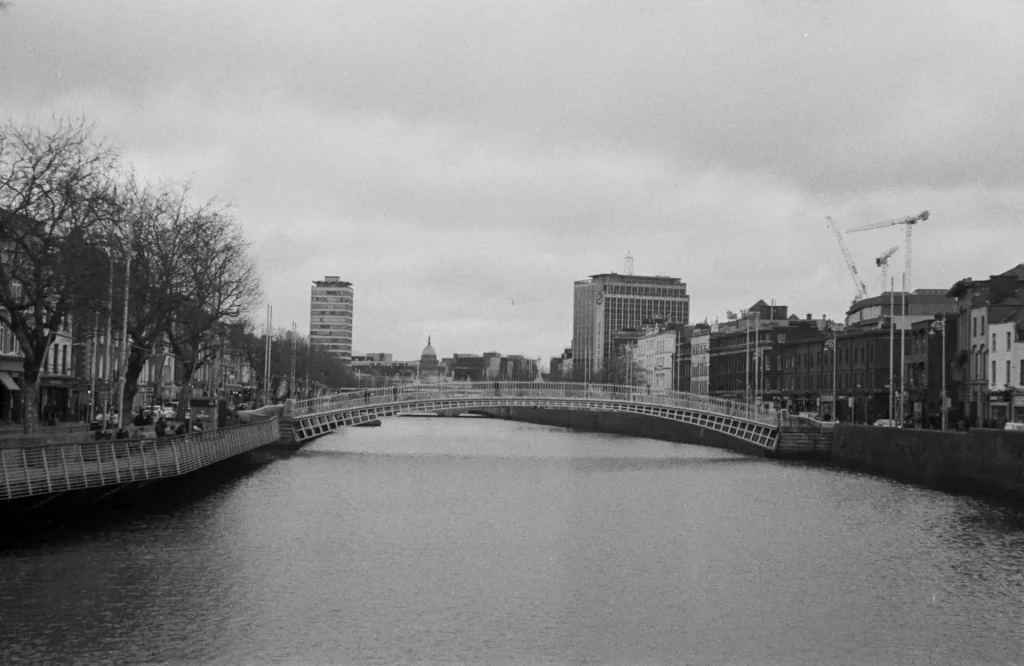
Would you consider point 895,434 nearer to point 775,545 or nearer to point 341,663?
point 775,545

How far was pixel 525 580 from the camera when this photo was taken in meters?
29.0

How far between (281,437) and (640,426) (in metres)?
47.6

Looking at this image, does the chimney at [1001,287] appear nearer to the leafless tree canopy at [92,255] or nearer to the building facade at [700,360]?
the leafless tree canopy at [92,255]

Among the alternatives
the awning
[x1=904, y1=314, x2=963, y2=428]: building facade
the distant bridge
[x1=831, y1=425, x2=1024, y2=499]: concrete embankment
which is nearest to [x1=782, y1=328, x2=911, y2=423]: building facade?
[x1=904, y1=314, x2=963, y2=428]: building facade

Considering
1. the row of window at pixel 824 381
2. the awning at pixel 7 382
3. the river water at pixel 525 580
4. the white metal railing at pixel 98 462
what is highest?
the row of window at pixel 824 381

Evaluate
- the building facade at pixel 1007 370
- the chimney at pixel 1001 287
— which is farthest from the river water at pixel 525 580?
the chimney at pixel 1001 287

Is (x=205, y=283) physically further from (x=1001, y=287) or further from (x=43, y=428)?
(x=1001, y=287)

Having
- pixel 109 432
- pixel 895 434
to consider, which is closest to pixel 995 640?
pixel 109 432

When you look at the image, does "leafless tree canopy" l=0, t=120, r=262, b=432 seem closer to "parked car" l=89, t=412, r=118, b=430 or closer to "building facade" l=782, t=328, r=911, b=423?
"parked car" l=89, t=412, r=118, b=430

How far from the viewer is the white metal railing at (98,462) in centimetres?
2905

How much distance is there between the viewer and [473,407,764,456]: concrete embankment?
3687 inches

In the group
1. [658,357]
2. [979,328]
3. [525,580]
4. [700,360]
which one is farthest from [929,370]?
[658,357]

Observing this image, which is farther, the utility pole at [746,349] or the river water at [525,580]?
the utility pole at [746,349]

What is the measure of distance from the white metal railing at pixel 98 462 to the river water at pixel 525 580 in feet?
4.54
